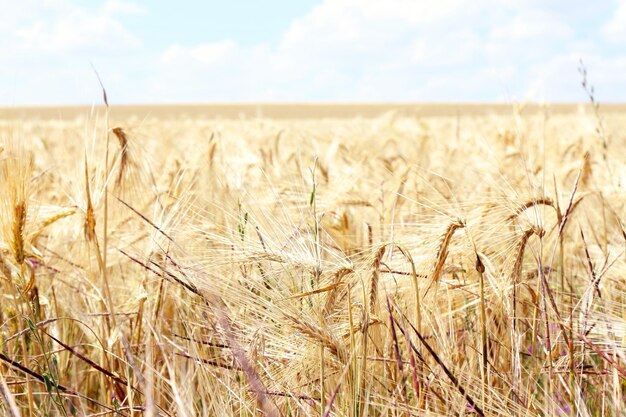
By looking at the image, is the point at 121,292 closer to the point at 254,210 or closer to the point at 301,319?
the point at 254,210

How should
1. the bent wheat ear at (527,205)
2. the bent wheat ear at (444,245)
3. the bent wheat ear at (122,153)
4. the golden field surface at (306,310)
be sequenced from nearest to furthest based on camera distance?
1. the golden field surface at (306,310)
2. the bent wheat ear at (444,245)
3. the bent wheat ear at (527,205)
4. the bent wheat ear at (122,153)

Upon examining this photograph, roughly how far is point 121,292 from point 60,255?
21cm

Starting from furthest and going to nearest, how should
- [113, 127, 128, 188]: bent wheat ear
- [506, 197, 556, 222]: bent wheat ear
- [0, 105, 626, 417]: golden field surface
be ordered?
[113, 127, 128, 188]: bent wheat ear
[506, 197, 556, 222]: bent wheat ear
[0, 105, 626, 417]: golden field surface

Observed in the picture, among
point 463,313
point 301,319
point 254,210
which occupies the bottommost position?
point 463,313

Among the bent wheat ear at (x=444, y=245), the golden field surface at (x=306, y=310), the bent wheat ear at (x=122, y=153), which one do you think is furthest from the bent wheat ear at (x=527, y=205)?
the bent wheat ear at (x=122, y=153)

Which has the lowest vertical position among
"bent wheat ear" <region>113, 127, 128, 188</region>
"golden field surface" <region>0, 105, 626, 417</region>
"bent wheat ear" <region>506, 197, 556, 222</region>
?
"golden field surface" <region>0, 105, 626, 417</region>

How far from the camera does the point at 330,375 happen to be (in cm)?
112

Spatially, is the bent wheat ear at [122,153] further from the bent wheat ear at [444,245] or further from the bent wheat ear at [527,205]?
the bent wheat ear at [527,205]

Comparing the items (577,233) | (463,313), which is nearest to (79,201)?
(463,313)

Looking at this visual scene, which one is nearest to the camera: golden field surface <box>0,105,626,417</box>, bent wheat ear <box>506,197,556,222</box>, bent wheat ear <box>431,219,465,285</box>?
golden field surface <box>0,105,626,417</box>

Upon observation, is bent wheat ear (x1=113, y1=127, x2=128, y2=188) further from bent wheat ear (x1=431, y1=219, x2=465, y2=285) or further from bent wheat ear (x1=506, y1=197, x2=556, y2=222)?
bent wheat ear (x1=506, y1=197, x2=556, y2=222)

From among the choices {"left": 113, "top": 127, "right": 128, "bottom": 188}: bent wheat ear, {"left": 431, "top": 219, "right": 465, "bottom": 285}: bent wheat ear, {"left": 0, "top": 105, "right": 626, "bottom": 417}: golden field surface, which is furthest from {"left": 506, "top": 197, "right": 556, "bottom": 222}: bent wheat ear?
{"left": 113, "top": 127, "right": 128, "bottom": 188}: bent wheat ear

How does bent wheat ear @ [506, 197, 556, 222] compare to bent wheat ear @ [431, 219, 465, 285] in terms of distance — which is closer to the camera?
bent wheat ear @ [431, 219, 465, 285]

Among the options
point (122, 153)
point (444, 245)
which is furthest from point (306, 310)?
point (122, 153)
